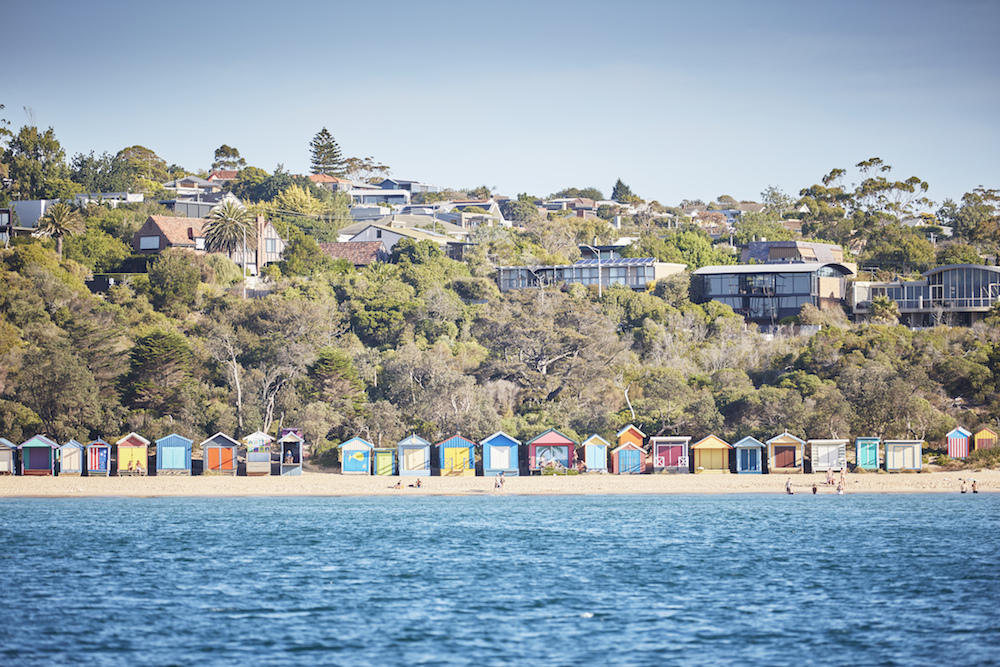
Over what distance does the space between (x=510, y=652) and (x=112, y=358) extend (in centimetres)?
4577

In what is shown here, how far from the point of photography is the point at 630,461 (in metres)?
57.1

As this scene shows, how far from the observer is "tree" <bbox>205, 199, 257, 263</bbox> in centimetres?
8662

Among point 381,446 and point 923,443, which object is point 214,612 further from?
point 923,443

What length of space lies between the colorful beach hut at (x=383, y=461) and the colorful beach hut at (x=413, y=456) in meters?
0.49

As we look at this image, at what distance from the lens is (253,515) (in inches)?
1864

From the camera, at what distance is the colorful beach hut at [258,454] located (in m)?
56.5

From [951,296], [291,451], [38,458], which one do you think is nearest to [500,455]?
[291,451]

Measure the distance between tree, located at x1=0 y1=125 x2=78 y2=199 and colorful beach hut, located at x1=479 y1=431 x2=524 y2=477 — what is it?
67.9 metres

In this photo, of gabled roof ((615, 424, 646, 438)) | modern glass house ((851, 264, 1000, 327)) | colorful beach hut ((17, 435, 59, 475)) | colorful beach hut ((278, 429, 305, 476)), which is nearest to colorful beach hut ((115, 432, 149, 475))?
colorful beach hut ((17, 435, 59, 475))

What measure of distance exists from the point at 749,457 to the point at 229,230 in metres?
49.2

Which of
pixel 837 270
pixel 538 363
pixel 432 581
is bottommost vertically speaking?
pixel 432 581

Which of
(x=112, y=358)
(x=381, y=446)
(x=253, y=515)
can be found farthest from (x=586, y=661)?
(x=112, y=358)

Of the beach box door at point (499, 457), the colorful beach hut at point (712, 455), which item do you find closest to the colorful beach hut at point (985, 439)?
the colorful beach hut at point (712, 455)

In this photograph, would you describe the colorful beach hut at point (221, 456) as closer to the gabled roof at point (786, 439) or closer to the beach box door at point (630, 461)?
the beach box door at point (630, 461)
